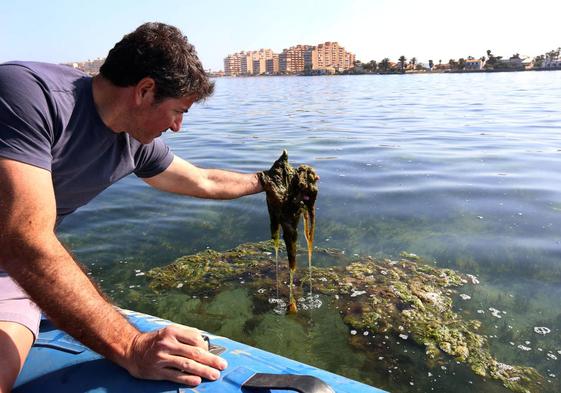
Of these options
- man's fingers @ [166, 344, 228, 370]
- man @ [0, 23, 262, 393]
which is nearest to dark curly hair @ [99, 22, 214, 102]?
man @ [0, 23, 262, 393]

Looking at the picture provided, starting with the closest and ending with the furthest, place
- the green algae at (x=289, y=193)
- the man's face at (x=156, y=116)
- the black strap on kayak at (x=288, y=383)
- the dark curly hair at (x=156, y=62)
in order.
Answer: the black strap on kayak at (x=288, y=383) → the dark curly hair at (x=156, y=62) → the man's face at (x=156, y=116) → the green algae at (x=289, y=193)

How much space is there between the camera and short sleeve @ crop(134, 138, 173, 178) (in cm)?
341

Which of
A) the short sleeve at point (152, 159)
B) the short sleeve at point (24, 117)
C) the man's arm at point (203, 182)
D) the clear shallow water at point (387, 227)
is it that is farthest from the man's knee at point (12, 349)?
the clear shallow water at point (387, 227)

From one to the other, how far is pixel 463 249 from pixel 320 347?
9.67 feet

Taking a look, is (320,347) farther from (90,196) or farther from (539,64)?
(539,64)

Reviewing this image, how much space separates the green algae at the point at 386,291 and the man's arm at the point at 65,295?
2612 mm

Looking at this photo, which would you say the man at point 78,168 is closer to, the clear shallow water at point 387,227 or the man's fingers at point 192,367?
the man's fingers at point 192,367

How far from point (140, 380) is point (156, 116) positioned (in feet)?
5.25

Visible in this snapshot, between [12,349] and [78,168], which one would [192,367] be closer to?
[12,349]

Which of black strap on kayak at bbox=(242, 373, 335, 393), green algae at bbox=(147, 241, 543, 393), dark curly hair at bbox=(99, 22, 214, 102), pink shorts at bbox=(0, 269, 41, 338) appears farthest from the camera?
green algae at bbox=(147, 241, 543, 393)

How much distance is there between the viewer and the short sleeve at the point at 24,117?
2.13m

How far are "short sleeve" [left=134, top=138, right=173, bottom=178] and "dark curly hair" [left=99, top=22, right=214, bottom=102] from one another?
809 mm

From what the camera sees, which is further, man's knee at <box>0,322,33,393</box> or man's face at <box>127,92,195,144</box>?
man's face at <box>127,92,195,144</box>

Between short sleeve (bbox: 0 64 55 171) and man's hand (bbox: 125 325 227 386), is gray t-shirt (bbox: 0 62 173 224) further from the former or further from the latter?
man's hand (bbox: 125 325 227 386)
